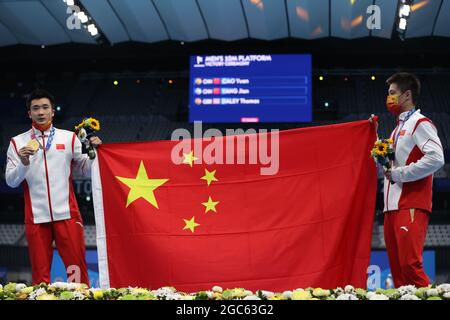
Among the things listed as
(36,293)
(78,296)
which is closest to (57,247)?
(36,293)

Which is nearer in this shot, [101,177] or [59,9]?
[101,177]

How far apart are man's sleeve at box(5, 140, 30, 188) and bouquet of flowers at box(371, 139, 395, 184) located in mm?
2581

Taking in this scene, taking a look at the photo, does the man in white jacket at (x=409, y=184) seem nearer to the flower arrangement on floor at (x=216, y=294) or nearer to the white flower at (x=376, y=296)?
the flower arrangement on floor at (x=216, y=294)

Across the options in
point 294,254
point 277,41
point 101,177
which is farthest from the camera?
point 277,41

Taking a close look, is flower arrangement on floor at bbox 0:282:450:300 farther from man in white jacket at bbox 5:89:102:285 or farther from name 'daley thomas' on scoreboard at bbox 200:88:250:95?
name 'daley thomas' on scoreboard at bbox 200:88:250:95

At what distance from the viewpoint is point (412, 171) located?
16.3 feet

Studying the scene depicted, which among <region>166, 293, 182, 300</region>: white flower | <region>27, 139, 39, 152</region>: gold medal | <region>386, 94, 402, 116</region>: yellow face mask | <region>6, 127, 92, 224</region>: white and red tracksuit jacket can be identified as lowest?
<region>166, 293, 182, 300</region>: white flower

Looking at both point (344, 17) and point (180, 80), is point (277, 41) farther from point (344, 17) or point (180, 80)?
point (180, 80)

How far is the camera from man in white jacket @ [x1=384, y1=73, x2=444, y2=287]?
16.0 feet

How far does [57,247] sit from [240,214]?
140 centimetres

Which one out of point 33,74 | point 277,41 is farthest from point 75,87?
point 277,41

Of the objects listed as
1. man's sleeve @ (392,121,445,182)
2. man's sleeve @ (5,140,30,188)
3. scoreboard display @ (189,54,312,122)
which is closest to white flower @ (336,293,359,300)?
man's sleeve @ (392,121,445,182)
